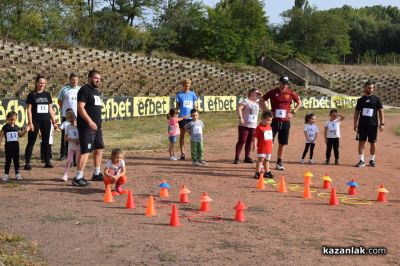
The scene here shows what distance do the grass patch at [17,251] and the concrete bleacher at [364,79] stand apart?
188ft

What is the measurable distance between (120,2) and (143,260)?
6499 cm

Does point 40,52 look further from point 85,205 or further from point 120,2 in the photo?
point 85,205

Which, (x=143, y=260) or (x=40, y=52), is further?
(x=40, y=52)

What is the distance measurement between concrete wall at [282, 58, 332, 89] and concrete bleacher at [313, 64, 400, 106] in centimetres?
124

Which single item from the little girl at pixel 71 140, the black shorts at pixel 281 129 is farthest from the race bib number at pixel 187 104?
the little girl at pixel 71 140

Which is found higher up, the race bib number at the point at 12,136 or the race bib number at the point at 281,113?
the race bib number at the point at 281,113

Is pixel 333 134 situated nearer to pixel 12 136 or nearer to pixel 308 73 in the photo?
pixel 12 136

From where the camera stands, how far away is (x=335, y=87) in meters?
61.1

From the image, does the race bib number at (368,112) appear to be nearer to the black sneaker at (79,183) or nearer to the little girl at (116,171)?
the little girl at (116,171)

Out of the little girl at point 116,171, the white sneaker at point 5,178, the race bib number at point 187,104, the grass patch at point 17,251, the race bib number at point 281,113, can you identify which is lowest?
the grass patch at point 17,251

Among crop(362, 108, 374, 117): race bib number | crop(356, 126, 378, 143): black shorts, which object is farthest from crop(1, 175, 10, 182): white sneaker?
crop(362, 108, 374, 117): race bib number

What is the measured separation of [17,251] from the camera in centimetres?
541

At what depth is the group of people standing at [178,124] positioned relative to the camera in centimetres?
896

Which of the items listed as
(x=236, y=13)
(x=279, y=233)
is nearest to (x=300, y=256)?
(x=279, y=233)
